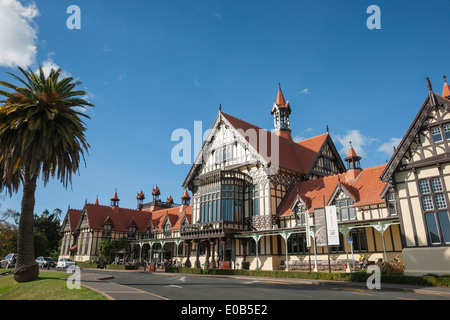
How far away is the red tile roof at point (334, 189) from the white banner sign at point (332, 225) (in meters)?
2.61

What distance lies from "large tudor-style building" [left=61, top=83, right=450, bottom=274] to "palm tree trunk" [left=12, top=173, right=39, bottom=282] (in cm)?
1647

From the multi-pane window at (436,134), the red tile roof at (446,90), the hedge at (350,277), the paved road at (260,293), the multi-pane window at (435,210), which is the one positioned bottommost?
the paved road at (260,293)

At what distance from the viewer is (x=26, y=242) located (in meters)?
21.4

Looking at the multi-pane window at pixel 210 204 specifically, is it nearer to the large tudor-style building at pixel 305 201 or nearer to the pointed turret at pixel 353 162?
the large tudor-style building at pixel 305 201

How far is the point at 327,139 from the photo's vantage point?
141 feet

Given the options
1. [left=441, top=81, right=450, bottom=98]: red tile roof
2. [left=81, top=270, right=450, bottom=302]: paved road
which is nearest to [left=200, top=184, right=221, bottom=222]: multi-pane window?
[left=81, top=270, right=450, bottom=302]: paved road

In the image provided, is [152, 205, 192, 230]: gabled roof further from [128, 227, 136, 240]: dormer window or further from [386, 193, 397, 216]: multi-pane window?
[386, 193, 397, 216]: multi-pane window

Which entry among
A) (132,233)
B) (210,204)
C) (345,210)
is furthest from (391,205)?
(132,233)

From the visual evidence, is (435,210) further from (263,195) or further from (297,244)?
(263,195)

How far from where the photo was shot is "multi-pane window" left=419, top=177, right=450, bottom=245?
66.5 ft

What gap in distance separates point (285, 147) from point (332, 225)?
2077 cm

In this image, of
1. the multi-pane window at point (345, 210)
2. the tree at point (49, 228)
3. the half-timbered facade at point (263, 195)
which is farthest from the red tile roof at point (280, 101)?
the tree at point (49, 228)

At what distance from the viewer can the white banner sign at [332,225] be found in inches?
872
